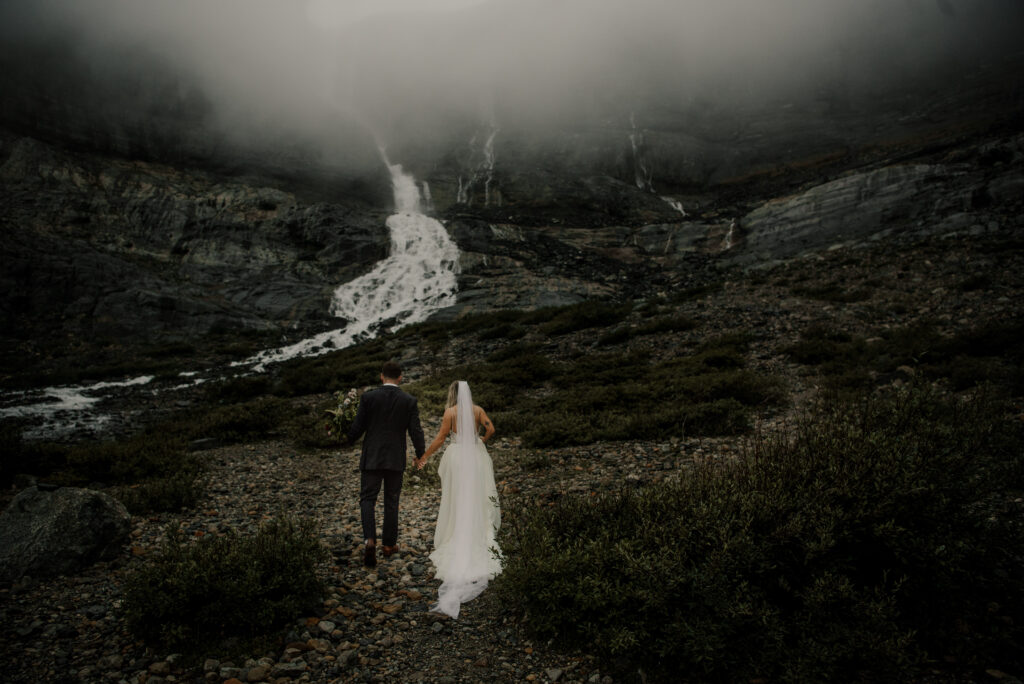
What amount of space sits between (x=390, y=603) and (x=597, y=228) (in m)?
62.4

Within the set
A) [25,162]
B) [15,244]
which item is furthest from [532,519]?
[25,162]

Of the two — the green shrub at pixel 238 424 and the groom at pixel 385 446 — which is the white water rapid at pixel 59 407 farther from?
the groom at pixel 385 446

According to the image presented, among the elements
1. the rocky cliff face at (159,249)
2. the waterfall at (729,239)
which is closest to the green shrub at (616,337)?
the rocky cliff face at (159,249)

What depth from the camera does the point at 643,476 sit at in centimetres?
887

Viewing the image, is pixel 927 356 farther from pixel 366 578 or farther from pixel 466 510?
pixel 366 578

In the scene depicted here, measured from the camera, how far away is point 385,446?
254 inches

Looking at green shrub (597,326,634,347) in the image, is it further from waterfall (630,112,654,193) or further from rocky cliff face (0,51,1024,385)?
waterfall (630,112,654,193)

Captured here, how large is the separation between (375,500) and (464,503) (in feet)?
4.03

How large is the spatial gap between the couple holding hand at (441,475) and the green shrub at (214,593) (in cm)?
137

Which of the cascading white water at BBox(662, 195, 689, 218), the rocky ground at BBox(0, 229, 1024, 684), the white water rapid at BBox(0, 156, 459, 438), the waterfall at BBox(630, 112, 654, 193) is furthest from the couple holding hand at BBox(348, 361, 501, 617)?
the waterfall at BBox(630, 112, 654, 193)

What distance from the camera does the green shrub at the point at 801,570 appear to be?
3.54 meters

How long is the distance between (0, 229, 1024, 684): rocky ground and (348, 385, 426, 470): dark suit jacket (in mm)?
1421

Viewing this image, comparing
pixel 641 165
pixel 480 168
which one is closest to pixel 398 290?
pixel 480 168

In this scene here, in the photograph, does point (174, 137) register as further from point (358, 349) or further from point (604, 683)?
point (604, 683)
